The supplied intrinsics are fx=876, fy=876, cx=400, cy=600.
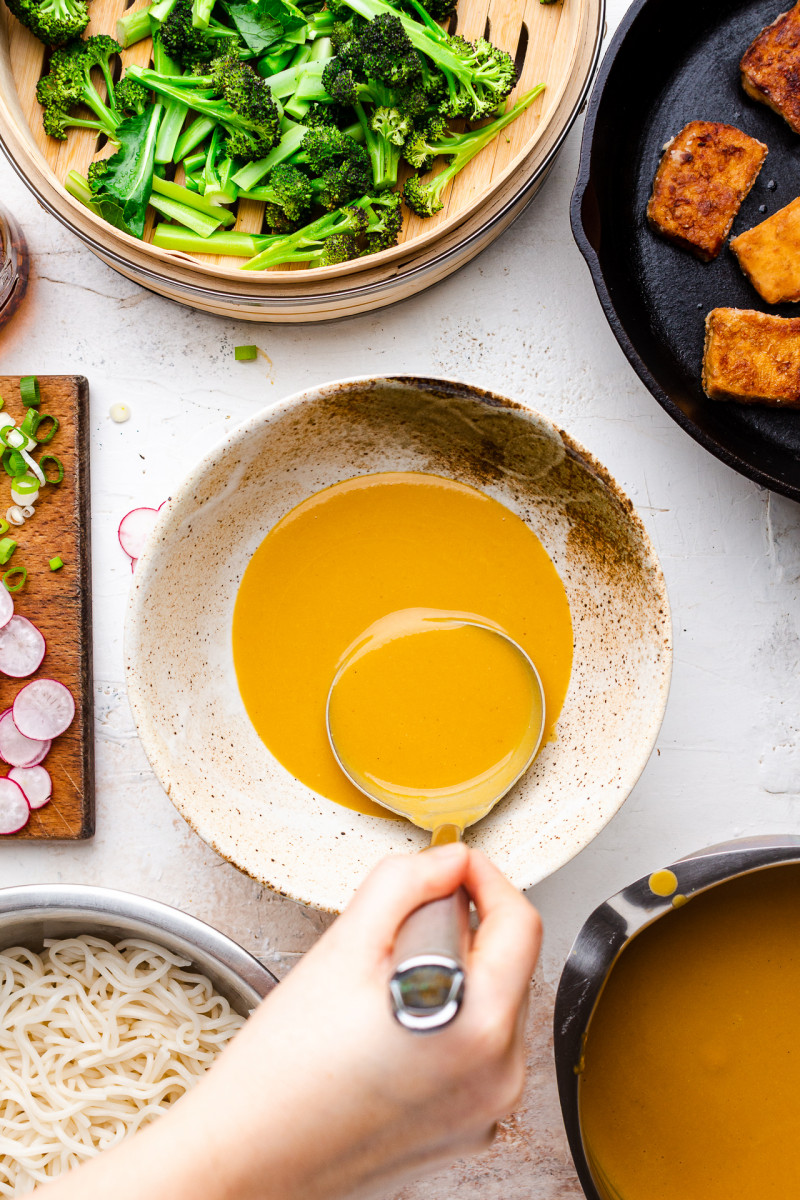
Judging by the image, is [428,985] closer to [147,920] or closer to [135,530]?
[147,920]

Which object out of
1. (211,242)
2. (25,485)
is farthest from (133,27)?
(25,485)

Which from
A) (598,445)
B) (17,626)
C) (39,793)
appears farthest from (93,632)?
(598,445)

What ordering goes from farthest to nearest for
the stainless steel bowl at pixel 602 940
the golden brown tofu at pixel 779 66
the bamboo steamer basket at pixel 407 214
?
the golden brown tofu at pixel 779 66 < the bamboo steamer basket at pixel 407 214 < the stainless steel bowl at pixel 602 940

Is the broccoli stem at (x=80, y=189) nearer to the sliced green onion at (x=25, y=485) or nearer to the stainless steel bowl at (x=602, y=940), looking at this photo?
the sliced green onion at (x=25, y=485)

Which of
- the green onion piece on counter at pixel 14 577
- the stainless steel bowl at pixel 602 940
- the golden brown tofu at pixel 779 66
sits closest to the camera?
the stainless steel bowl at pixel 602 940

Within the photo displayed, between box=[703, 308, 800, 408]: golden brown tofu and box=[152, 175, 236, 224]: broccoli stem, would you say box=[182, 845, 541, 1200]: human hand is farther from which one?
box=[152, 175, 236, 224]: broccoli stem

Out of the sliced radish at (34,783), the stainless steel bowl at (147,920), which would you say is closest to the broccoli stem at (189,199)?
the sliced radish at (34,783)

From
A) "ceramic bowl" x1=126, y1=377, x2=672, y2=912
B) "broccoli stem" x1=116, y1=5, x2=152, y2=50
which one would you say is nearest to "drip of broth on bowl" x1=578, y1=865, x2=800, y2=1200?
"ceramic bowl" x1=126, y1=377, x2=672, y2=912

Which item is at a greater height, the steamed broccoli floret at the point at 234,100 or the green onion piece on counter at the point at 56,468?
the steamed broccoli floret at the point at 234,100
